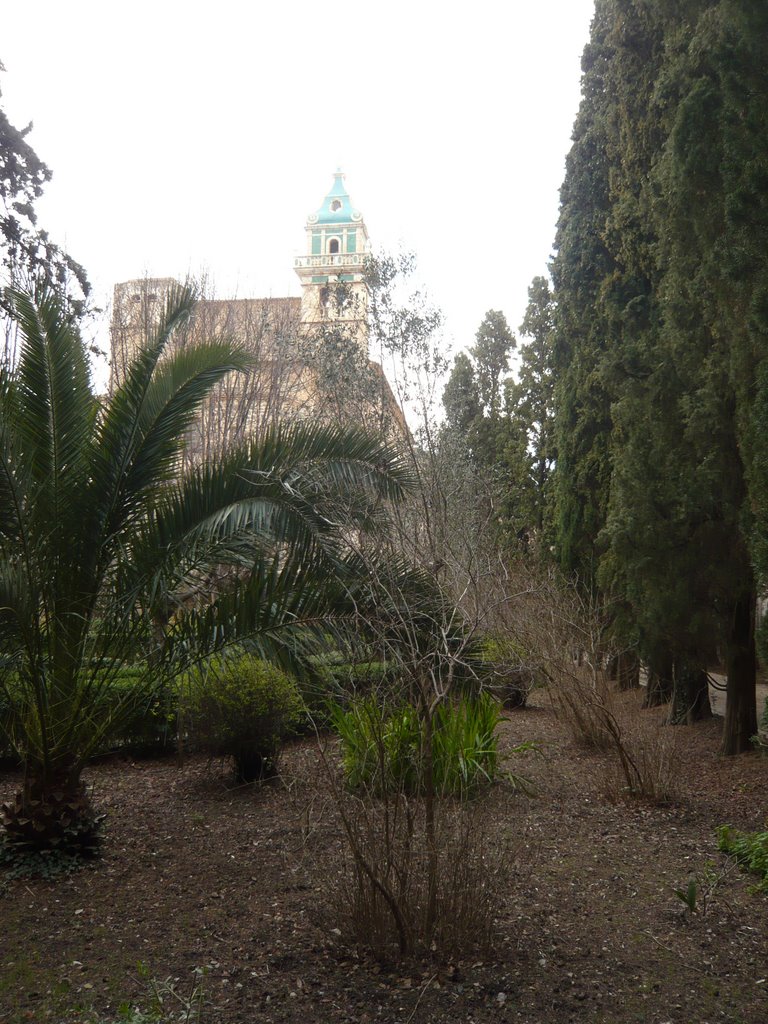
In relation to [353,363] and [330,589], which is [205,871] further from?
[353,363]

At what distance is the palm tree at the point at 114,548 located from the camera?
20.1ft

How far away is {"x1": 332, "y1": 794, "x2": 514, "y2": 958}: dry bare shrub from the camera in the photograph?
428 cm

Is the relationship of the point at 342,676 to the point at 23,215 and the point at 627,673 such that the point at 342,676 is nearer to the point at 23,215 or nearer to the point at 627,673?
the point at 23,215

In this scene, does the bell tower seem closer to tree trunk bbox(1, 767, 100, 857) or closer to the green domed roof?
the green domed roof

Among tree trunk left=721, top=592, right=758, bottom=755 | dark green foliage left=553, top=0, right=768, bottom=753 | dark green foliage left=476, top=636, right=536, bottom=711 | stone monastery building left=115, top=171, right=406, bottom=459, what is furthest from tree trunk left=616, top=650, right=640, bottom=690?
stone monastery building left=115, top=171, right=406, bottom=459

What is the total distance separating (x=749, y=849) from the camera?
6035 millimetres

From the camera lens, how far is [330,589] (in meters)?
6.20

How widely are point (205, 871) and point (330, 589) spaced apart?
2085mm

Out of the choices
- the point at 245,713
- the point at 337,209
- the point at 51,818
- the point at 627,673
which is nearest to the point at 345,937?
the point at 51,818

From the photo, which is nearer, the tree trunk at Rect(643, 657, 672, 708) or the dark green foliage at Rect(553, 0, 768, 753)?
the dark green foliage at Rect(553, 0, 768, 753)

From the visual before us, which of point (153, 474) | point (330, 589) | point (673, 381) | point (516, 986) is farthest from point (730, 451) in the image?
point (516, 986)

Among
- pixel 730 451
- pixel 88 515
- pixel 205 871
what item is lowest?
pixel 205 871

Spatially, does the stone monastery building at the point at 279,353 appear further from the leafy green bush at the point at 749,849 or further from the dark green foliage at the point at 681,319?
the leafy green bush at the point at 749,849

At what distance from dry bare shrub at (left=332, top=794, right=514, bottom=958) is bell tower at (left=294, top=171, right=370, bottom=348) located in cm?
1396
